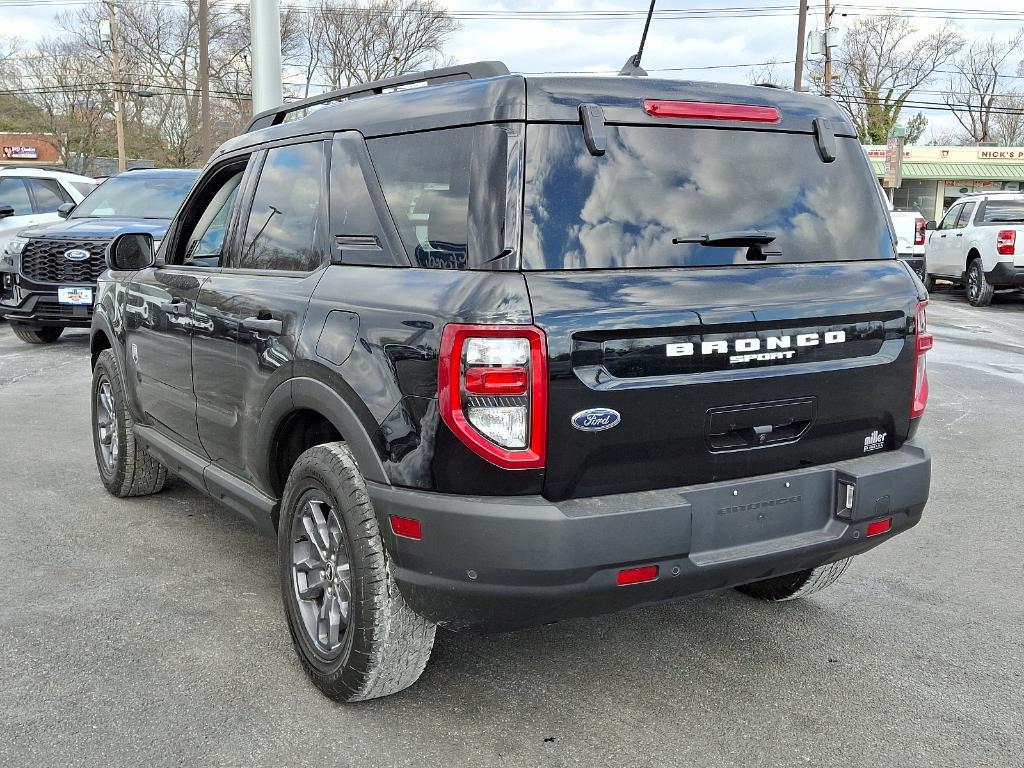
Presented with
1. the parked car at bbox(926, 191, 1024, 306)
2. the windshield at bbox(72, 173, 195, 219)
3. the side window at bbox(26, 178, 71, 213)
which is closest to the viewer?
the windshield at bbox(72, 173, 195, 219)

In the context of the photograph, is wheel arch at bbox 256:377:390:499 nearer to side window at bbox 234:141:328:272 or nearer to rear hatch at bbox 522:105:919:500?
side window at bbox 234:141:328:272

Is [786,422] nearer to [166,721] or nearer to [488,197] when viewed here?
[488,197]

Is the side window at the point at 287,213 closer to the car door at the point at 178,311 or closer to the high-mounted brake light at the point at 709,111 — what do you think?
the car door at the point at 178,311

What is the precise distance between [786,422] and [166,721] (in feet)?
6.97

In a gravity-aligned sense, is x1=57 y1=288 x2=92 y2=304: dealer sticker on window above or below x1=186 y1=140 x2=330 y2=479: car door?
below

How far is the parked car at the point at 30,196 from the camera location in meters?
13.9

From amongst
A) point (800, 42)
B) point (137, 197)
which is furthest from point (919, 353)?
point (800, 42)

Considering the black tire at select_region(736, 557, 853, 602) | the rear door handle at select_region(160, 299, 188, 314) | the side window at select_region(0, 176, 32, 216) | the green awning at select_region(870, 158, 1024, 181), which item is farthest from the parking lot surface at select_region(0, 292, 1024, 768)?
the green awning at select_region(870, 158, 1024, 181)

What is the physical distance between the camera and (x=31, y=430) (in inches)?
281

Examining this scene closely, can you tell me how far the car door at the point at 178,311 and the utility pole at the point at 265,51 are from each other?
596 cm

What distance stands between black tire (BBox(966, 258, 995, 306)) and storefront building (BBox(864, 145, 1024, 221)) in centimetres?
3296

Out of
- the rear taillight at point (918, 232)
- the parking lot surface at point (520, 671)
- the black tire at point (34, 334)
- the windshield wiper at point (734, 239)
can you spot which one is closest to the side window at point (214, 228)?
the parking lot surface at point (520, 671)

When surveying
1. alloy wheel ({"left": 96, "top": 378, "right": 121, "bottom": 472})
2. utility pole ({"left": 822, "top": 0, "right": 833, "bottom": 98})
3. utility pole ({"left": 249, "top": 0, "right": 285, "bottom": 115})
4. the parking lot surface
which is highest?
utility pole ({"left": 822, "top": 0, "right": 833, "bottom": 98})

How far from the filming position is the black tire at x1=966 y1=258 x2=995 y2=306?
17.4 m
